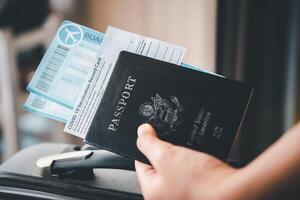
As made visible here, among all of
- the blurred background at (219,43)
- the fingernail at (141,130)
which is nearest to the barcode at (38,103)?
the fingernail at (141,130)

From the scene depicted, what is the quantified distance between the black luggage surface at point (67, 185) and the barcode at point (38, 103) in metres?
0.09

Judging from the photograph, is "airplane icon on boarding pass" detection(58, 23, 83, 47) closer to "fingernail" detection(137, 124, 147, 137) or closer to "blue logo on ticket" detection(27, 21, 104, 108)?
"blue logo on ticket" detection(27, 21, 104, 108)

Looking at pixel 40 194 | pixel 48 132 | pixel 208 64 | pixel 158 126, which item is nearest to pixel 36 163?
pixel 40 194

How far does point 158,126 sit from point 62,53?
6.9 inches

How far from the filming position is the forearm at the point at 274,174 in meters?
0.37

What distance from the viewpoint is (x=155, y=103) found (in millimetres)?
529

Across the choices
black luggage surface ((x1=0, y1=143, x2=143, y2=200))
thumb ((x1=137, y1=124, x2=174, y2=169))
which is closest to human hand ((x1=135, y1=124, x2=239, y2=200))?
thumb ((x1=137, y1=124, x2=174, y2=169))

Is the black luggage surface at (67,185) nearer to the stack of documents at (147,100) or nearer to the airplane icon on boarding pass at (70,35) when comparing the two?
the stack of documents at (147,100)

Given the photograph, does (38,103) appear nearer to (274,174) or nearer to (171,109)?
(171,109)

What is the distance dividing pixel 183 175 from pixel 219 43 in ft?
3.36

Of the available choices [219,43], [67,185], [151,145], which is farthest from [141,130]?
[219,43]

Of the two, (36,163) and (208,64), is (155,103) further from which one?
(208,64)

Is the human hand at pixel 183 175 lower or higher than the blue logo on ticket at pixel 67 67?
lower

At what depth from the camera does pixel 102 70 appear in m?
0.57
